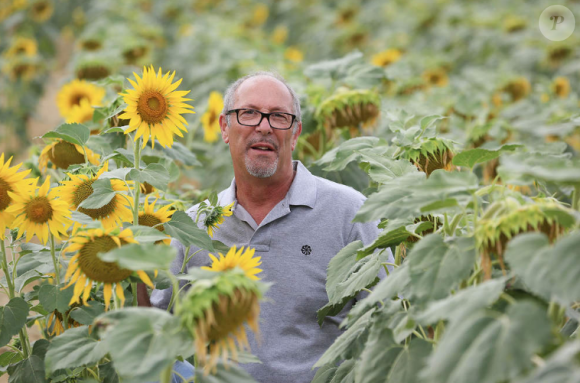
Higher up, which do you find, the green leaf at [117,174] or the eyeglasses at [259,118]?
the eyeglasses at [259,118]

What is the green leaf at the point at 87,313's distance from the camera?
114cm

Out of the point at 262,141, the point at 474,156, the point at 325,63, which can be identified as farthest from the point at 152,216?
the point at 325,63

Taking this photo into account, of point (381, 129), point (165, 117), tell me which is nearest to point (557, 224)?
point (165, 117)

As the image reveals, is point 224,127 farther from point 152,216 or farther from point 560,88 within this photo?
point 560,88

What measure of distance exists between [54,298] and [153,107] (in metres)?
0.42

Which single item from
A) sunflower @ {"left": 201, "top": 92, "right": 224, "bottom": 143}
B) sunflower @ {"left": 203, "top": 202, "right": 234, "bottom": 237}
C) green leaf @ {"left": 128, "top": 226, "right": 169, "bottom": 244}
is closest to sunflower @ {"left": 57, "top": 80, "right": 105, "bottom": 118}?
sunflower @ {"left": 201, "top": 92, "right": 224, "bottom": 143}

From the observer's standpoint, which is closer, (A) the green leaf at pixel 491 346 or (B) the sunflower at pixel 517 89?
(A) the green leaf at pixel 491 346

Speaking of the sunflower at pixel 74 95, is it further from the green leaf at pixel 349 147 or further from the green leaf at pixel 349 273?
the green leaf at pixel 349 273

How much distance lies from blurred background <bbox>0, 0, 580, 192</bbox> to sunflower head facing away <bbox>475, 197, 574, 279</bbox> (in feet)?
2.32

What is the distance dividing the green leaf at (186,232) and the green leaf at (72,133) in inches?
12.9

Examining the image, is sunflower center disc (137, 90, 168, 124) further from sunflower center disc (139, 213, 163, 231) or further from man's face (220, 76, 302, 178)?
man's face (220, 76, 302, 178)

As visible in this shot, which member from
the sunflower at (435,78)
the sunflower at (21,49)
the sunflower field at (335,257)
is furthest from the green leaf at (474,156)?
the sunflower at (21,49)

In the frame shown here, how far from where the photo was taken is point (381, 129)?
7.59ft

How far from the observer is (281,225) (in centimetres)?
159
